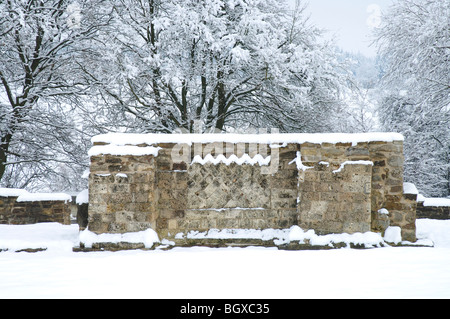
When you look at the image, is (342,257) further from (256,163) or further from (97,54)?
(97,54)

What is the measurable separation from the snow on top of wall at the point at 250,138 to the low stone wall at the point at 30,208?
10.9 ft

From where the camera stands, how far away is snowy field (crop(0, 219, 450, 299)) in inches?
123

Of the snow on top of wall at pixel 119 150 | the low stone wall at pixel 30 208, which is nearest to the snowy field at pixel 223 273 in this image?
the snow on top of wall at pixel 119 150

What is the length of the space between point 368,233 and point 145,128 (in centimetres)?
653

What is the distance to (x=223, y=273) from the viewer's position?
3768 mm

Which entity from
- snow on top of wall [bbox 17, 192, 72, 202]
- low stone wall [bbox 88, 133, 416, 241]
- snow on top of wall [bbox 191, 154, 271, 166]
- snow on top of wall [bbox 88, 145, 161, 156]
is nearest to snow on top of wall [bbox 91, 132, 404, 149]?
low stone wall [bbox 88, 133, 416, 241]

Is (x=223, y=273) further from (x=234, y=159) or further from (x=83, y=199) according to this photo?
(x=83, y=199)

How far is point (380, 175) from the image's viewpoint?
5.50 metres

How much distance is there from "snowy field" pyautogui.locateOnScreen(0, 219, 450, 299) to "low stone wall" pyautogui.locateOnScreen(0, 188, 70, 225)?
263 centimetres

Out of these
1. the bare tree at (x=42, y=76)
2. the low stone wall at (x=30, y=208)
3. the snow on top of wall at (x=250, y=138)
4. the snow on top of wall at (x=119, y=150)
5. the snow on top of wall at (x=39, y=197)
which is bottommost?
the low stone wall at (x=30, y=208)

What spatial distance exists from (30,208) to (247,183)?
16.5 feet

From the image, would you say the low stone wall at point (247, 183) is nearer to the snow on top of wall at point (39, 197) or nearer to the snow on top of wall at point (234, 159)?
the snow on top of wall at point (234, 159)

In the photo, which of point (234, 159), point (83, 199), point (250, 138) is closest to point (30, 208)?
point (83, 199)

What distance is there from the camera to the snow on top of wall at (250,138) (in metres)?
5.41
